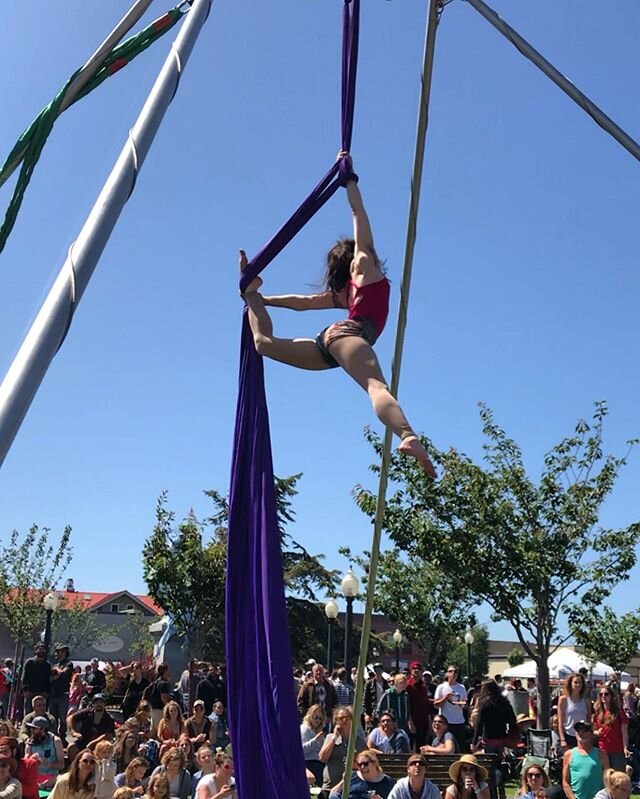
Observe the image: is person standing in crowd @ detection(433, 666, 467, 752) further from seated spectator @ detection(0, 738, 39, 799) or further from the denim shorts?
the denim shorts

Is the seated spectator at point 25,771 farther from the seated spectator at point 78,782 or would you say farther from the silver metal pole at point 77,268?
the silver metal pole at point 77,268

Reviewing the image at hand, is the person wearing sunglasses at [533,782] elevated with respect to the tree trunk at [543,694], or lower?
lower

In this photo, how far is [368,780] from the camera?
574cm

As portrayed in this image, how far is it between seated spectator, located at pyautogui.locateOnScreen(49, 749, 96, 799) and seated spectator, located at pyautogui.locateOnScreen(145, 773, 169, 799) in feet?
1.34

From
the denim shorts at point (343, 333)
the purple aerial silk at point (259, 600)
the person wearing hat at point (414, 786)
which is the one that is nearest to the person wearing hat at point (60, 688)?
the person wearing hat at point (414, 786)

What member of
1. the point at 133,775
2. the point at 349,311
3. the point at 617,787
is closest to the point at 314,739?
the point at 133,775

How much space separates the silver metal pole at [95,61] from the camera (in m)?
2.27

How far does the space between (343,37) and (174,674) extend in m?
26.1

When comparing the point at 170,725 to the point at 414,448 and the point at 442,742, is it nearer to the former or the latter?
the point at 442,742

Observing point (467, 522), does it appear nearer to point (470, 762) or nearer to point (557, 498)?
point (557, 498)

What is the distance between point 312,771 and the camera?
21.5ft

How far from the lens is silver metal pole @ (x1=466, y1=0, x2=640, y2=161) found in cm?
357

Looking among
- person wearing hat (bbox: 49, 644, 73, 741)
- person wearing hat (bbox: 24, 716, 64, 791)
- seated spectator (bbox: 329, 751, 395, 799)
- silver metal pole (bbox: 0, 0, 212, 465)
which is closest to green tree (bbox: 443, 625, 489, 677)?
person wearing hat (bbox: 49, 644, 73, 741)

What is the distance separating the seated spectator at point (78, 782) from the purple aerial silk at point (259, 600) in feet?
8.84
